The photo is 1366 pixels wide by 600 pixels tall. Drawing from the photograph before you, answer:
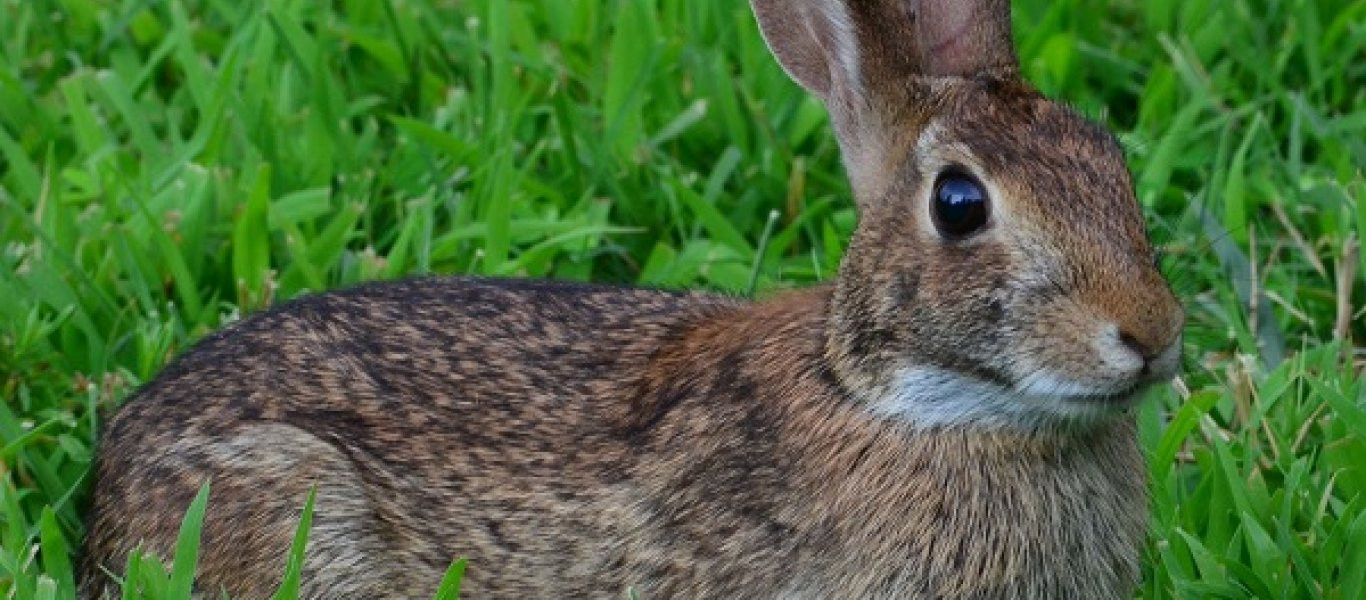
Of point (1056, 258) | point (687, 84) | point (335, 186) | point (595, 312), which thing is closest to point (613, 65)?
point (687, 84)

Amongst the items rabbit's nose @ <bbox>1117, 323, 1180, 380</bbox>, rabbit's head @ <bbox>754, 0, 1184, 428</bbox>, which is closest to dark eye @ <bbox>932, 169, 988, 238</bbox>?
rabbit's head @ <bbox>754, 0, 1184, 428</bbox>

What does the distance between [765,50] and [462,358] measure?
7.38ft

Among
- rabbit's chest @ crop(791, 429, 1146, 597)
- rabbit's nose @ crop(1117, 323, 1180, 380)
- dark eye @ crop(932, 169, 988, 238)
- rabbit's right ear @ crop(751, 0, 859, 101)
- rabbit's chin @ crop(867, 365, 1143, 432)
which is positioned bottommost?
rabbit's chest @ crop(791, 429, 1146, 597)

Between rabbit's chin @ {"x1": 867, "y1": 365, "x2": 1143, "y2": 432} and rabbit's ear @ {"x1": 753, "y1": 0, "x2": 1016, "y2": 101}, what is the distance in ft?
2.13

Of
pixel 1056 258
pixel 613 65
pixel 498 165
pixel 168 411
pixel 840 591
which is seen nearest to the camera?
pixel 1056 258

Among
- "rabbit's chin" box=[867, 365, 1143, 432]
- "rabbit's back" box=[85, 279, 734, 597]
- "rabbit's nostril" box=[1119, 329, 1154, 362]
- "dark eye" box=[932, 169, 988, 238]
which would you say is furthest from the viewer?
"rabbit's back" box=[85, 279, 734, 597]

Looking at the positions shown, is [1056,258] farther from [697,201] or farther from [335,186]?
[335,186]

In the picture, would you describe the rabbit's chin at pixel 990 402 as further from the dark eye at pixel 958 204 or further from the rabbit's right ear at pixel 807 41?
the rabbit's right ear at pixel 807 41

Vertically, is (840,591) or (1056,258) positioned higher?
(1056,258)

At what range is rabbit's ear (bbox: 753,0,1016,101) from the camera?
19.7 ft

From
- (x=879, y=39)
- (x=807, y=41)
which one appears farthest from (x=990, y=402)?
(x=807, y=41)

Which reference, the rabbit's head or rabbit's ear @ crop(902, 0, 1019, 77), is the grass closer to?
the rabbit's head

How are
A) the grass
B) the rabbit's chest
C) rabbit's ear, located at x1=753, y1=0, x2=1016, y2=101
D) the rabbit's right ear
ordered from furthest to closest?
the grass → the rabbit's right ear → rabbit's ear, located at x1=753, y1=0, x2=1016, y2=101 → the rabbit's chest

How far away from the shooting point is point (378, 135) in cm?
830
